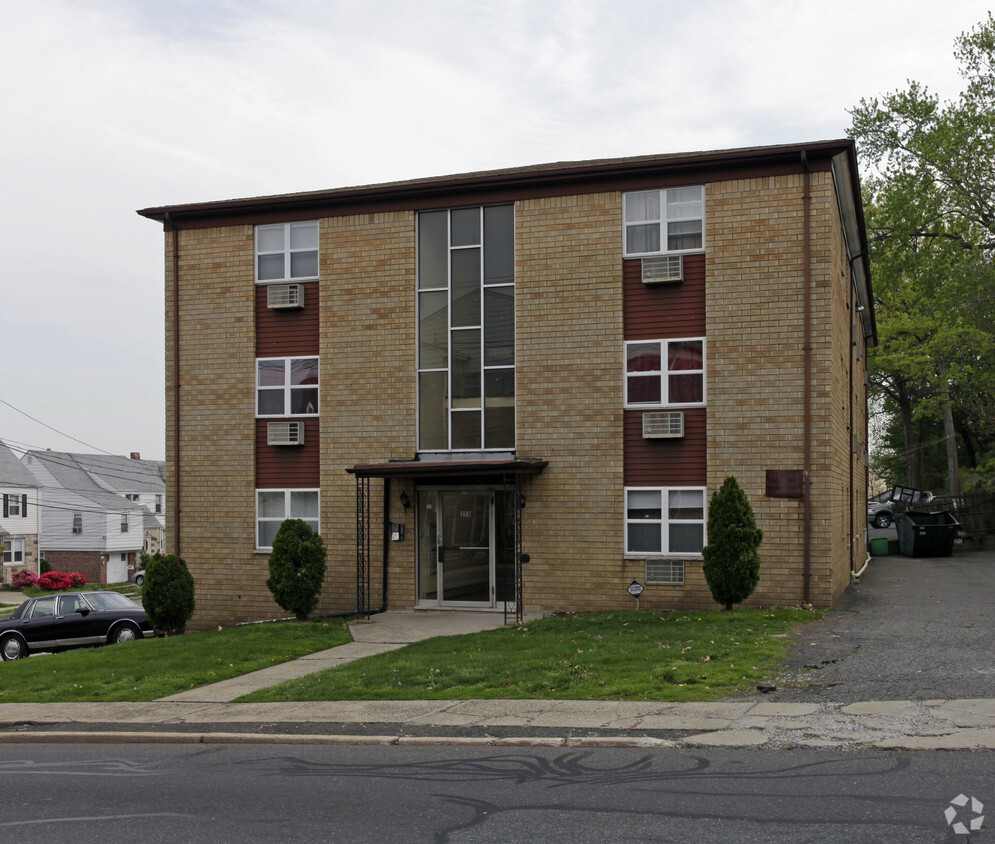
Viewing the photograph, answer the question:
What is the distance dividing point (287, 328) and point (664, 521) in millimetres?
8622

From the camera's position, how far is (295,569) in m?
18.2

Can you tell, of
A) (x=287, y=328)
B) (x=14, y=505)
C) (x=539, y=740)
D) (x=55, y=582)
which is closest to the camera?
(x=539, y=740)

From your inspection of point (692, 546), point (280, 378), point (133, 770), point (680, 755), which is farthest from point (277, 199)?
point (680, 755)

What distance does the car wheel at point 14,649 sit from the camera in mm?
20188

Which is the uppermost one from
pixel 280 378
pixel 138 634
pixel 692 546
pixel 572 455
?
pixel 280 378

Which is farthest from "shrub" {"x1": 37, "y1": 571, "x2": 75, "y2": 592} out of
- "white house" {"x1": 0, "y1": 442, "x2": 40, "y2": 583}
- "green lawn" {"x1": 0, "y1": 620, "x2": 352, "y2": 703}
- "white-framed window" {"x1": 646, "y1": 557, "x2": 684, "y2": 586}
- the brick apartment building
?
"white-framed window" {"x1": 646, "y1": 557, "x2": 684, "y2": 586}

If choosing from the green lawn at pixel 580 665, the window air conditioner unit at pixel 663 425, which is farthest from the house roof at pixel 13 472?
the green lawn at pixel 580 665

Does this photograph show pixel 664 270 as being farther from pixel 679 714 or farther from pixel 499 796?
pixel 499 796

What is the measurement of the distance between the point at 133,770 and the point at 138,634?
1278 cm

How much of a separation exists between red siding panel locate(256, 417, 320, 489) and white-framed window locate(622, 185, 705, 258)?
289 inches

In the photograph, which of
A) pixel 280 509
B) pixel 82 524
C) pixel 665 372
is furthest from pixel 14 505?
pixel 665 372

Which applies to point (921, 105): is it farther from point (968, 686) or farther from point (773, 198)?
point (968, 686)

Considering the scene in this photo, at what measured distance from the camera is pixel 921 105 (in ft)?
111

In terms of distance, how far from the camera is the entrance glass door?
1922 cm
